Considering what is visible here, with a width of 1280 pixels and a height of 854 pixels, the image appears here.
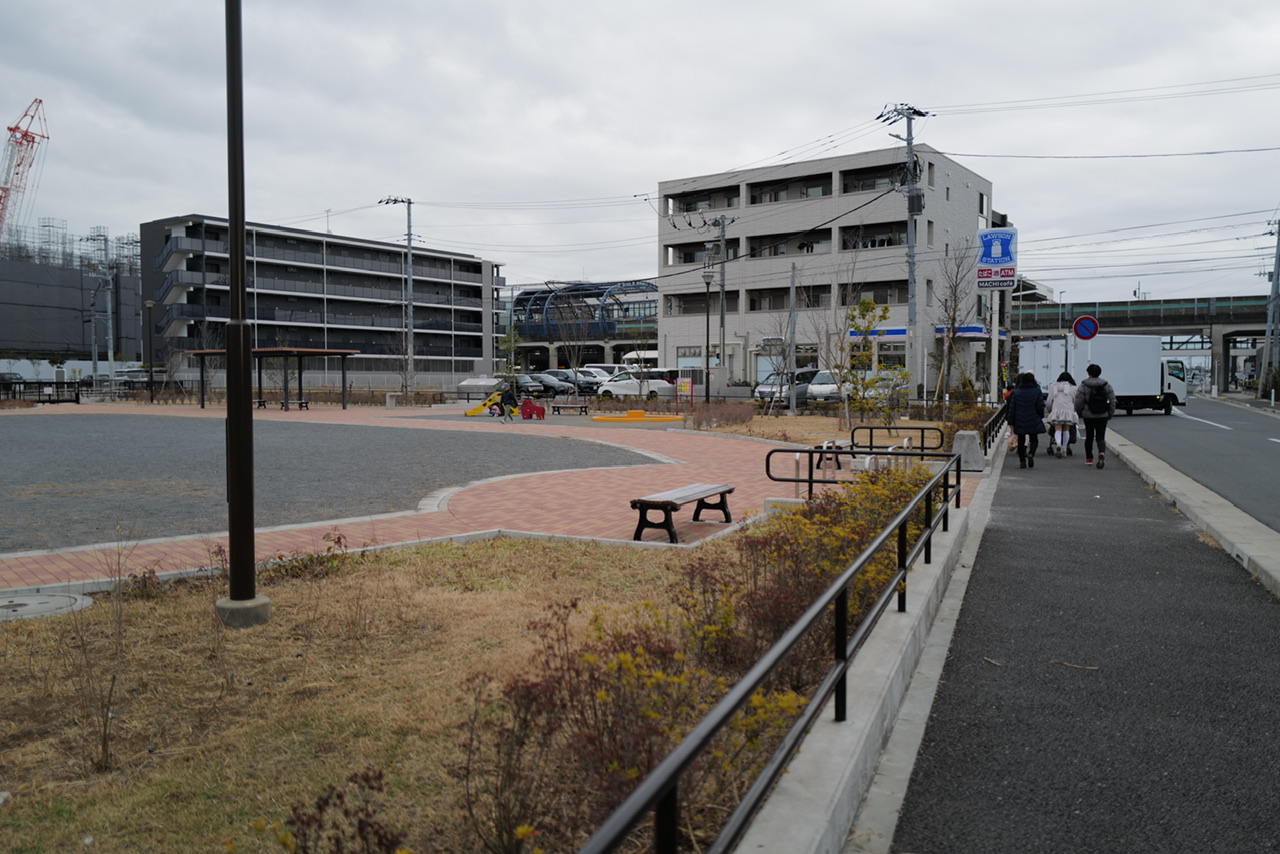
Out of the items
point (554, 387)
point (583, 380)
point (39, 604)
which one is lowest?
point (39, 604)

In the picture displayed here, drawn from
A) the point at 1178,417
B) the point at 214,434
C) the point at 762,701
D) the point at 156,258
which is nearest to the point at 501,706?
the point at 762,701

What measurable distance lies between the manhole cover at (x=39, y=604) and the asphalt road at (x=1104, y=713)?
→ 5489 millimetres

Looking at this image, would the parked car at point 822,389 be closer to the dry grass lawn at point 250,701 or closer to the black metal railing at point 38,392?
the dry grass lawn at point 250,701

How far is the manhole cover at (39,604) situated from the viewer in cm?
593

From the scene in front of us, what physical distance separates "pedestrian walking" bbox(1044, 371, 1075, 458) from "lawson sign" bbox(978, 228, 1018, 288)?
438 cm

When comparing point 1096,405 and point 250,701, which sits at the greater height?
point 1096,405

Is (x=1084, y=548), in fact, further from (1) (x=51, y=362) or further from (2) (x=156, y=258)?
(1) (x=51, y=362)

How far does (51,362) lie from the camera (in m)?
79.2

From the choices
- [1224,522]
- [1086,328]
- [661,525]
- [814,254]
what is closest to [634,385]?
[814,254]

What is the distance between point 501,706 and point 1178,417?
1374 inches

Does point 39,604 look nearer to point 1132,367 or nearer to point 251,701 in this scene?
point 251,701

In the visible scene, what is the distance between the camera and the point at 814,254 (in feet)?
199

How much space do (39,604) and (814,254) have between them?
58.1m

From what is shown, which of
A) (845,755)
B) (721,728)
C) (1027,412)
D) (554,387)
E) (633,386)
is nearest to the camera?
(721,728)
